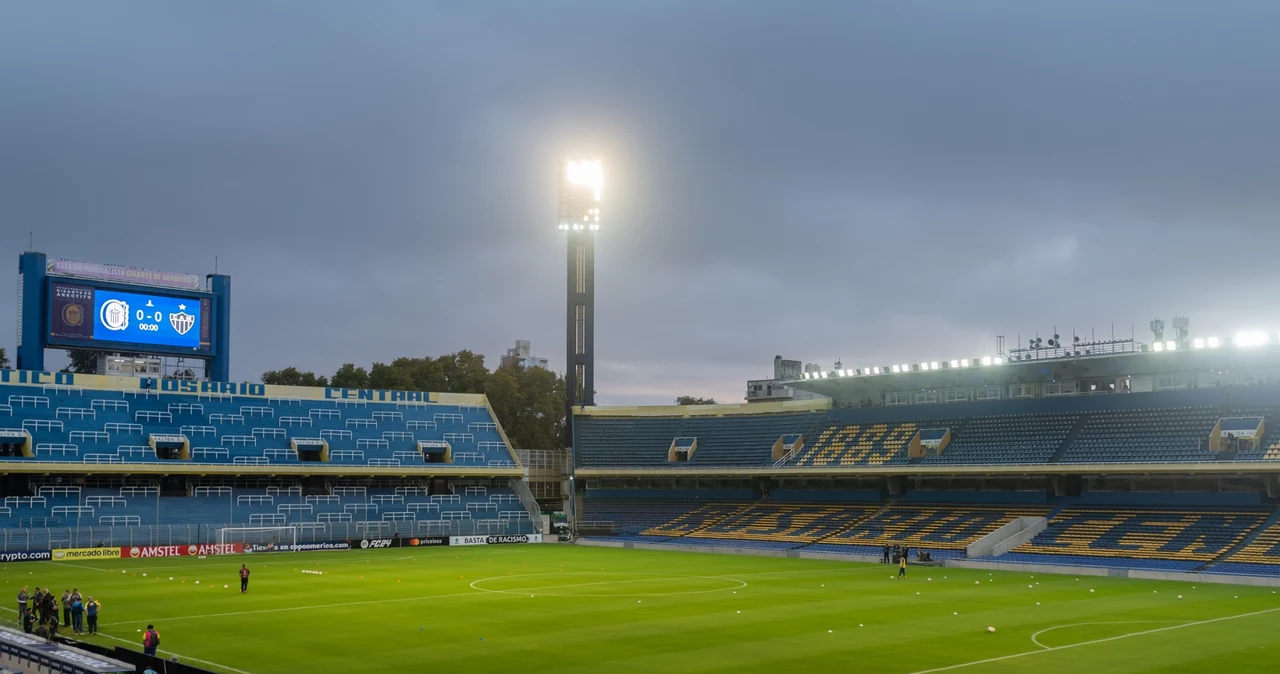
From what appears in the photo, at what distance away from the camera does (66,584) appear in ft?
170

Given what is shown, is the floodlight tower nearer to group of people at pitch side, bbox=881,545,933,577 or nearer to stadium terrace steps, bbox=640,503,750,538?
stadium terrace steps, bbox=640,503,750,538

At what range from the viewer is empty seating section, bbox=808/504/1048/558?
222 feet

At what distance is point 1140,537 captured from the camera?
6072 centimetres

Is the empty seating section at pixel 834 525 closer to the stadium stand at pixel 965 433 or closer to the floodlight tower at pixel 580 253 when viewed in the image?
the stadium stand at pixel 965 433

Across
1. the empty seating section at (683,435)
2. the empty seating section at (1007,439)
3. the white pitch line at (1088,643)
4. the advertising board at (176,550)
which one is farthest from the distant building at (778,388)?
the white pitch line at (1088,643)

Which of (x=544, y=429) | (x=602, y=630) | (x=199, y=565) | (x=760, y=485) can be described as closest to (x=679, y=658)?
(x=602, y=630)

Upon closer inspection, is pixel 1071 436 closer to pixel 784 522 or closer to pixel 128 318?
pixel 784 522

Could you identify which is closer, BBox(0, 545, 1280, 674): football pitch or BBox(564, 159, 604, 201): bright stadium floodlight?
BBox(0, 545, 1280, 674): football pitch

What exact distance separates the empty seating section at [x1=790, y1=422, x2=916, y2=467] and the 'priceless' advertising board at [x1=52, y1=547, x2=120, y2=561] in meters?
45.0

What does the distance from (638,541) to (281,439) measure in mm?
27408

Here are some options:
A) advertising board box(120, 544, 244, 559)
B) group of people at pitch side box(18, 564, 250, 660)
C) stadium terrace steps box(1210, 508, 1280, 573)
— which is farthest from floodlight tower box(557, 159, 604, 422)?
group of people at pitch side box(18, 564, 250, 660)

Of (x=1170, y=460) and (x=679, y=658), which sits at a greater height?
(x=1170, y=460)

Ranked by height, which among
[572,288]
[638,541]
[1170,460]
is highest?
[572,288]

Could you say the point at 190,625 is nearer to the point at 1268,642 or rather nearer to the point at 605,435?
the point at 1268,642
